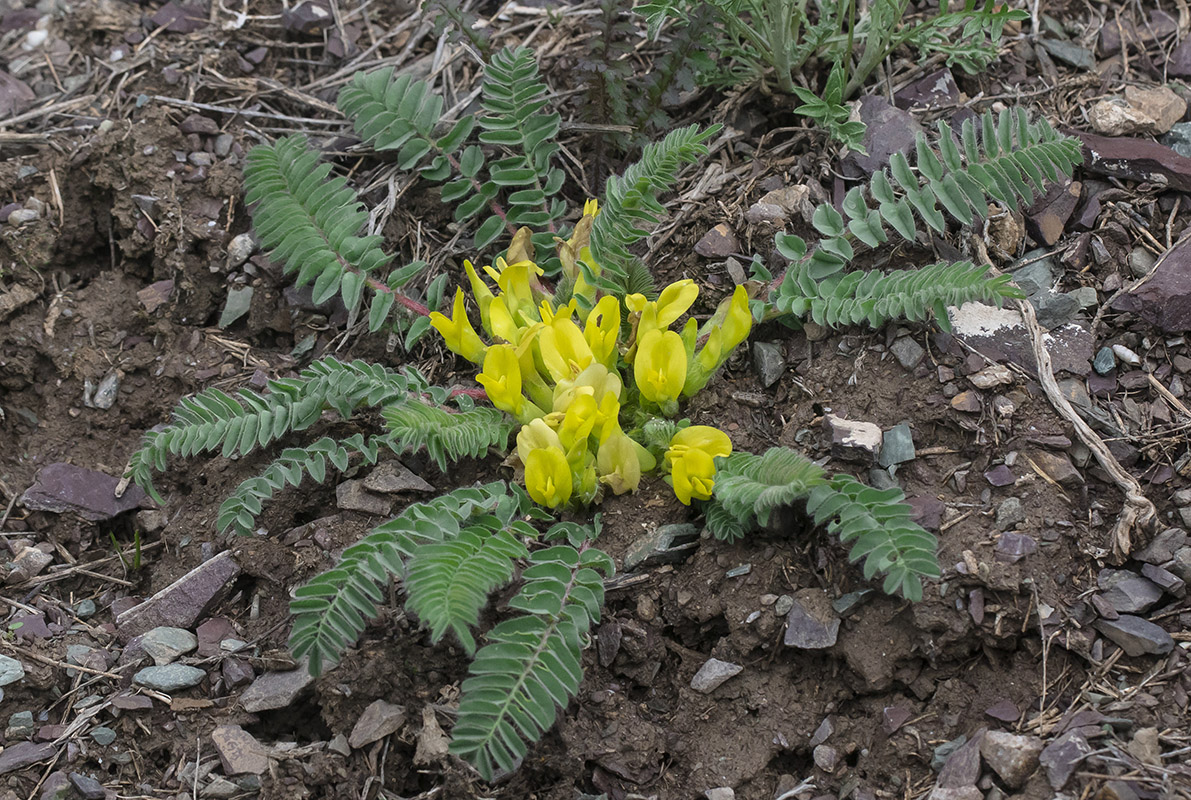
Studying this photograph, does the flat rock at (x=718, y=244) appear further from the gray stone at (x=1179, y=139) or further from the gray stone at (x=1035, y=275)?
the gray stone at (x=1179, y=139)

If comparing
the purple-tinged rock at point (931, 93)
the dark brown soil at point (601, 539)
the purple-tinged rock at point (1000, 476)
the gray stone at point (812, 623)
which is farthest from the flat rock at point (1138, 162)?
the gray stone at point (812, 623)

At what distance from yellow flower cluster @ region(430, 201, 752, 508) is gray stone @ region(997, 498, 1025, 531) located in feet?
2.40

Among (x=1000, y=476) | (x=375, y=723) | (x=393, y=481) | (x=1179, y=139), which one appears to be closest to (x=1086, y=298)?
(x=1000, y=476)

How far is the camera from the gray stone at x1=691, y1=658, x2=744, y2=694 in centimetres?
260

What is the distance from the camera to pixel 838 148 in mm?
3520

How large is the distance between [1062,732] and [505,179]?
234cm

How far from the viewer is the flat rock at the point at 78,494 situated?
3.24m

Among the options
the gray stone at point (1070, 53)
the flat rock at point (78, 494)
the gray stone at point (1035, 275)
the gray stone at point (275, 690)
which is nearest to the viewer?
the gray stone at point (275, 690)

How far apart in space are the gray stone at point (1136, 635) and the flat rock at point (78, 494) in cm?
287

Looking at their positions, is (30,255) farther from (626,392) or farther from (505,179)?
(626,392)

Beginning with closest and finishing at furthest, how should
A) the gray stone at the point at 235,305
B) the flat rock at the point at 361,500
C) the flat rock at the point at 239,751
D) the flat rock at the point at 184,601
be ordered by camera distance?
the flat rock at the point at 239,751, the flat rock at the point at 184,601, the flat rock at the point at 361,500, the gray stone at the point at 235,305

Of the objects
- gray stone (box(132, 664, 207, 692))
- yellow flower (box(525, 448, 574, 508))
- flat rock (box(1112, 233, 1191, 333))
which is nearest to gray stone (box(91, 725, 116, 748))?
gray stone (box(132, 664, 207, 692))

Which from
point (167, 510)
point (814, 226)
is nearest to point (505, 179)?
point (814, 226)

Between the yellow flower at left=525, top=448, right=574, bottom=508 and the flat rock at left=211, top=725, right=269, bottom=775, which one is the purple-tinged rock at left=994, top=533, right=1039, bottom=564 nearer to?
the yellow flower at left=525, top=448, right=574, bottom=508
